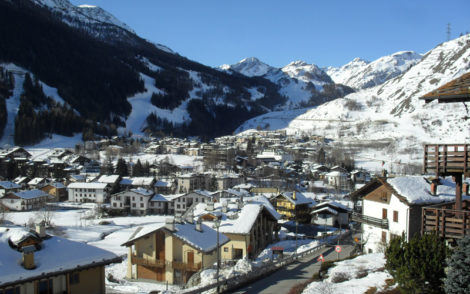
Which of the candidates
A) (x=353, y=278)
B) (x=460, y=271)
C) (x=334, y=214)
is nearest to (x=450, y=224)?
(x=460, y=271)

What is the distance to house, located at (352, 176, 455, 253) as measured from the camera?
21297mm

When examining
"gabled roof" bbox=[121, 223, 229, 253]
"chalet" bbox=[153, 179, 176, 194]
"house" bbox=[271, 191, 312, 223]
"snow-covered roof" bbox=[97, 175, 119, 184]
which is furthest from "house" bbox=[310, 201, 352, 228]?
"snow-covered roof" bbox=[97, 175, 119, 184]

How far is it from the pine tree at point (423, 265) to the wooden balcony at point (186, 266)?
14.6 meters

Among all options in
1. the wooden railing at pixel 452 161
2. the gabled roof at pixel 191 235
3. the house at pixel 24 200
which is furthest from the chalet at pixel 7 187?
the wooden railing at pixel 452 161

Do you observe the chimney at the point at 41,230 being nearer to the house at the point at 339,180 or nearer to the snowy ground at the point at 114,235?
the snowy ground at the point at 114,235

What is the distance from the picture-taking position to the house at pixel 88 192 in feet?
235

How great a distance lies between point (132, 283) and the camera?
2498 centimetres

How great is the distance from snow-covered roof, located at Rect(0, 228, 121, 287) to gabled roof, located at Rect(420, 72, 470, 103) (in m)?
11.6

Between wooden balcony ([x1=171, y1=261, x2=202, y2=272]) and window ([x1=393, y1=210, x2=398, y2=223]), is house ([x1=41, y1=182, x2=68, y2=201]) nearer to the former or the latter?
wooden balcony ([x1=171, y1=261, x2=202, y2=272])

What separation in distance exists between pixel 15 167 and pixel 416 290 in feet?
306

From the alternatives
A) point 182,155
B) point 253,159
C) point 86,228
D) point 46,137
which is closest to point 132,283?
point 86,228

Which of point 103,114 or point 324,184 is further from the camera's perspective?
point 103,114

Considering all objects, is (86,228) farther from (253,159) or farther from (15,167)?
(253,159)

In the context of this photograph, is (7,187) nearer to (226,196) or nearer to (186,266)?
(226,196)
